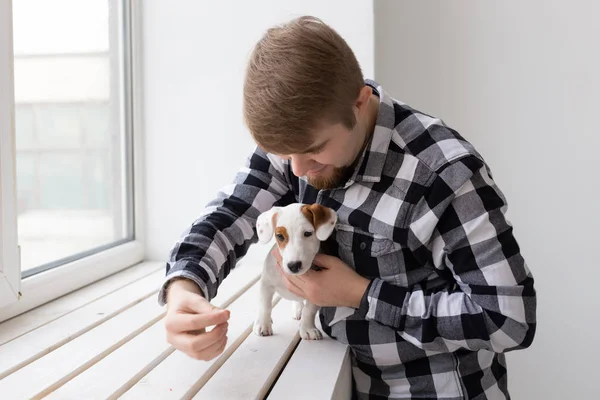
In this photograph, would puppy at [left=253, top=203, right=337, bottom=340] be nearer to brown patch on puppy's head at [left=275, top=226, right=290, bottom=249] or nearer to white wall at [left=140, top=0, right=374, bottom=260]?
brown patch on puppy's head at [left=275, top=226, right=290, bottom=249]

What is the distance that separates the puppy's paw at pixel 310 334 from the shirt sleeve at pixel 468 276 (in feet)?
0.43

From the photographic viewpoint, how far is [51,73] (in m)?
1.20

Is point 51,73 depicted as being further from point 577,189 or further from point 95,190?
point 577,189

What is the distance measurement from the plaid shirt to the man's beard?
1cm

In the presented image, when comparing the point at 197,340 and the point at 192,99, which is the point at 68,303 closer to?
the point at 197,340

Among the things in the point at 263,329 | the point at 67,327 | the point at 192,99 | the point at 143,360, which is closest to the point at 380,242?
the point at 263,329

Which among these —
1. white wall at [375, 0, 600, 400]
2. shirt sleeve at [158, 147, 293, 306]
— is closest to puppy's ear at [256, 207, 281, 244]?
shirt sleeve at [158, 147, 293, 306]

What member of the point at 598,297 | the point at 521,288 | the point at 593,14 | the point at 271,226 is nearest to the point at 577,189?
the point at 598,297

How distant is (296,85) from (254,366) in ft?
1.28

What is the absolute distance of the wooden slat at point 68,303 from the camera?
0.94 m

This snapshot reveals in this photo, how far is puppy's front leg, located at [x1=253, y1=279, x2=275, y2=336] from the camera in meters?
0.90

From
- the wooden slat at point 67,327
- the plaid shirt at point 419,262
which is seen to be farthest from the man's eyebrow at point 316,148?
the wooden slat at point 67,327

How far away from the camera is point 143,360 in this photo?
0.81 metres

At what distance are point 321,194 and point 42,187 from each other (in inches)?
25.4
